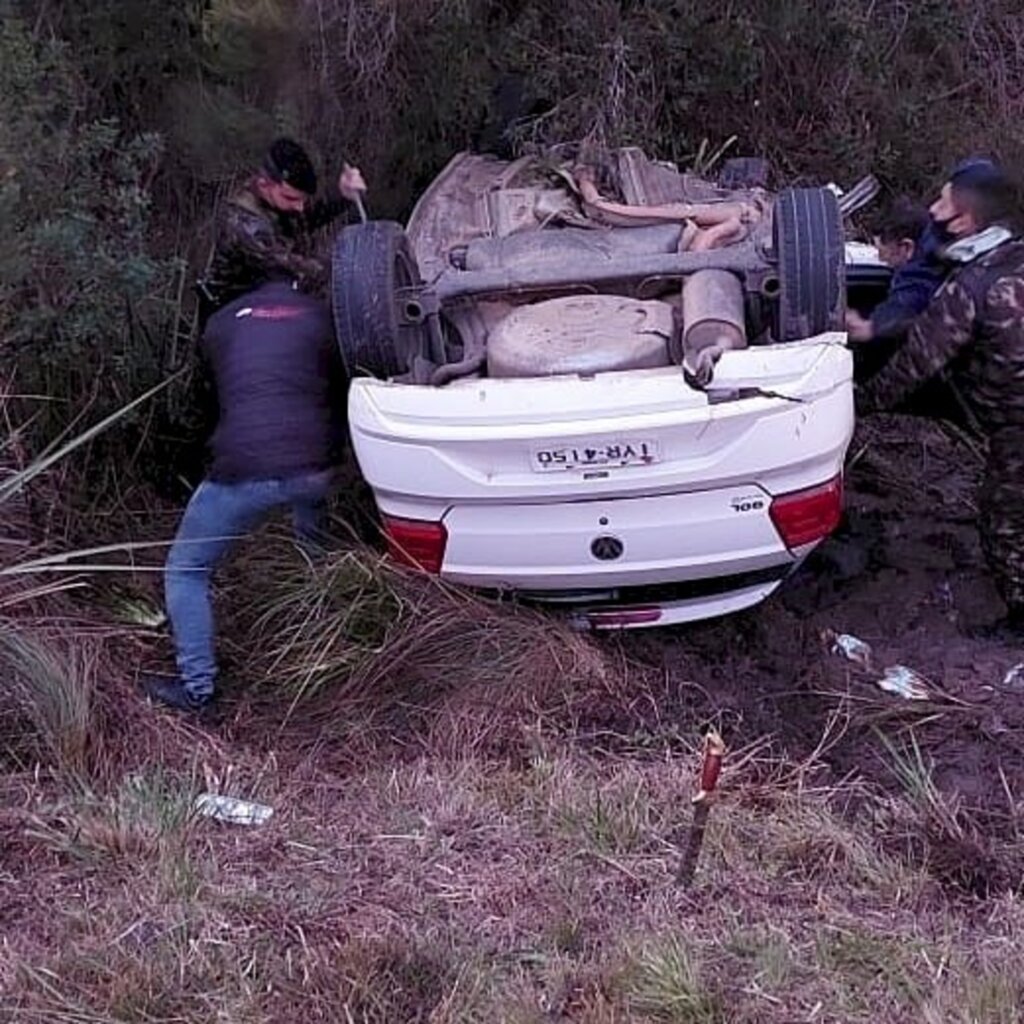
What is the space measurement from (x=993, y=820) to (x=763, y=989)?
1.13 metres

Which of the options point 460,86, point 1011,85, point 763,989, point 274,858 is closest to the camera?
point 763,989

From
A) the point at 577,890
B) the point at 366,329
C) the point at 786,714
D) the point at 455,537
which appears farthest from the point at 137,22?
the point at 577,890

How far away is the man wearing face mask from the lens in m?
5.95

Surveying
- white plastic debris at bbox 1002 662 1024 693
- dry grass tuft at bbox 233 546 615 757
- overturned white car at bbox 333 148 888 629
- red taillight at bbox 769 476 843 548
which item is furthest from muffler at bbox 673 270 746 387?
white plastic debris at bbox 1002 662 1024 693

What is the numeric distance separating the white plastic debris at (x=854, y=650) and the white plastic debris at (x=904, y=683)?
0.28 feet

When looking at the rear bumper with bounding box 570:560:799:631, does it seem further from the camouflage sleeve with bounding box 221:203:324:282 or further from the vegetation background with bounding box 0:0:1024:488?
the vegetation background with bounding box 0:0:1024:488

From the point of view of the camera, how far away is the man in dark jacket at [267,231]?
6625 millimetres

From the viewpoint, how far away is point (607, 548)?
545cm

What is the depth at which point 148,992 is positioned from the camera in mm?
4059

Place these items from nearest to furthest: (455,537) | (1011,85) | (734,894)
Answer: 1. (734,894)
2. (455,537)
3. (1011,85)

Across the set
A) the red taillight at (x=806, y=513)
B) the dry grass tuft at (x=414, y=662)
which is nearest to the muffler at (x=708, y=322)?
the red taillight at (x=806, y=513)

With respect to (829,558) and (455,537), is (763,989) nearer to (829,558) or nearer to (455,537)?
(455,537)

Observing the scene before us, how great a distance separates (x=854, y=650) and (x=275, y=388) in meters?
2.05

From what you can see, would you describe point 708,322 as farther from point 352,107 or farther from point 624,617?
point 352,107
